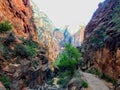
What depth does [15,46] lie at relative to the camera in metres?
47.9

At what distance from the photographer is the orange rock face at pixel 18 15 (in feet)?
217

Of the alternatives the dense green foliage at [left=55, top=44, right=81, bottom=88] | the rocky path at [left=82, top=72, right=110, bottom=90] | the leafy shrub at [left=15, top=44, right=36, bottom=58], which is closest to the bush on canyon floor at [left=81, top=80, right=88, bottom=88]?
the rocky path at [left=82, top=72, right=110, bottom=90]

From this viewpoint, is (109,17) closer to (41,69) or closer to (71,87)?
(41,69)

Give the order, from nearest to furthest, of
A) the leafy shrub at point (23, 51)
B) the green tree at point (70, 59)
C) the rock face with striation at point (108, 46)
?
the leafy shrub at point (23, 51) → the rock face with striation at point (108, 46) → the green tree at point (70, 59)

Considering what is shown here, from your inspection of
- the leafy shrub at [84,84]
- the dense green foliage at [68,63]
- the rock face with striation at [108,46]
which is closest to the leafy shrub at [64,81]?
the dense green foliage at [68,63]

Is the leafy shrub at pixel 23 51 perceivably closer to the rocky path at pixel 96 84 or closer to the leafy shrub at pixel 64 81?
the rocky path at pixel 96 84

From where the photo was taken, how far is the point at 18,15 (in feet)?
241

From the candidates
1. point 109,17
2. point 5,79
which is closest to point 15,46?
point 5,79

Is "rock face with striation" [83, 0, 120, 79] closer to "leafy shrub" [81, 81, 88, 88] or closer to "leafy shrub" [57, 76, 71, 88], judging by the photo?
"leafy shrub" [57, 76, 71, 88]

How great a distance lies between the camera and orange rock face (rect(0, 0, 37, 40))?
217 feet

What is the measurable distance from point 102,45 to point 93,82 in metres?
12.0

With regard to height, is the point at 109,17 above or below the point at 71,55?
above

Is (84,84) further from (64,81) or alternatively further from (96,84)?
(64,81)

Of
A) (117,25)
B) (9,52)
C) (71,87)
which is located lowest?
(71,87)
